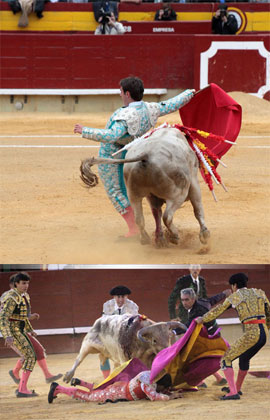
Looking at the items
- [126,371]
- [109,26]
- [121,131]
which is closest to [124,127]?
[121,131]

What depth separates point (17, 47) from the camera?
1257 centimetres

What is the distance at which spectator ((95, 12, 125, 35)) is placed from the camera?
1280 cm

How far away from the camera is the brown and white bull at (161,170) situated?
4.88 metres

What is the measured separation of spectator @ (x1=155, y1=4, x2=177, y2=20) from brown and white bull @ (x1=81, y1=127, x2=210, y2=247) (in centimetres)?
880

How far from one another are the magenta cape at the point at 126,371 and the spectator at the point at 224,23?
9.23m

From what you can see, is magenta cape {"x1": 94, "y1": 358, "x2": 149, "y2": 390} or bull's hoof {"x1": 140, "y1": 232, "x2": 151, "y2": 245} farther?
bull's hoof {"x1": 140, "y1": 232, "x2": 151, "y2": 245}

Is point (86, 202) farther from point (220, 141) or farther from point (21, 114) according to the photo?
point (21, 114)

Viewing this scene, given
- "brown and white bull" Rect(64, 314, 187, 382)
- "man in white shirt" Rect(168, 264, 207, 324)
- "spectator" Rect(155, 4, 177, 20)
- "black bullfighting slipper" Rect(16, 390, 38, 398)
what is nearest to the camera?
"brown and white bull" Rect(64, 314, 187, 382)

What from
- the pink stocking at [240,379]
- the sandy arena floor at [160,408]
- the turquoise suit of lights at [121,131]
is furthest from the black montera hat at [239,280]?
the turquoise suit of lights at [121,131]

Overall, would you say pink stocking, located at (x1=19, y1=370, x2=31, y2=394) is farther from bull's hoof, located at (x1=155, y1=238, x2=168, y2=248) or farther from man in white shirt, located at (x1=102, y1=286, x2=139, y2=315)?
bull's hoof, located at (x1=155, y1=238, x2=168, y2=248)

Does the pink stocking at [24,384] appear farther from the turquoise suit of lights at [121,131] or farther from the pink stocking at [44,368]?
the turquoise suit of lights at [121,131]

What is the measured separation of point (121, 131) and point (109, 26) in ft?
26.6

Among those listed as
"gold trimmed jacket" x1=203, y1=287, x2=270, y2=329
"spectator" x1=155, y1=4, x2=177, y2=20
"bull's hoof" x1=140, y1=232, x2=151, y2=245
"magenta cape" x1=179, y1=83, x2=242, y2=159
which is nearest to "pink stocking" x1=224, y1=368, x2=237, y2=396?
"gold trimmed jacket" x1=203, y1=287, x2=270, y2=329

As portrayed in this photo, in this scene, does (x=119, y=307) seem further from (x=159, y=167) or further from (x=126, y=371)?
(x=159, y=167)
